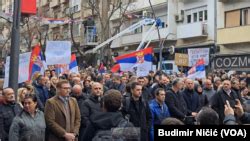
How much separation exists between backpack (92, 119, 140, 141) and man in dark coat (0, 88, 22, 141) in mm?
2453

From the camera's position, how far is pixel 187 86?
10.7 metres

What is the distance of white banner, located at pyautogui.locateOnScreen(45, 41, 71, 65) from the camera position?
1382 centimetres

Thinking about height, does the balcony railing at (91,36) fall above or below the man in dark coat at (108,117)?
above

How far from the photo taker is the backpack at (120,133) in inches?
197

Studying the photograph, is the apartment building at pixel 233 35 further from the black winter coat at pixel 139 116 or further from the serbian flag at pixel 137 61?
the black winter coat at pixel 139 116

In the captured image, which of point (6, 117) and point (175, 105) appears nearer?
point (6, 117)

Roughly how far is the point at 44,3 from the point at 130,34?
886 inches

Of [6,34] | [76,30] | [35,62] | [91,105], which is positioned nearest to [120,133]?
[91,105]

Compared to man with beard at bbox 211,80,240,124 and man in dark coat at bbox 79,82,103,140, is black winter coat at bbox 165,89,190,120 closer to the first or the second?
man with beard at bbox 211,80,240,124

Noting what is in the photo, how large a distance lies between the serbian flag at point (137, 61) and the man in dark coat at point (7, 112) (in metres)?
8.97

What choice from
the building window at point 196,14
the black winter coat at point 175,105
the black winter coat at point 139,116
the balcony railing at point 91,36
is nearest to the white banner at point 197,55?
the black winter coat at point 175,105

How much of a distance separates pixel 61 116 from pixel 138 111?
3.59ft

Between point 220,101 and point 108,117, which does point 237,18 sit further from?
point 108,117

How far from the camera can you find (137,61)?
16.7m
